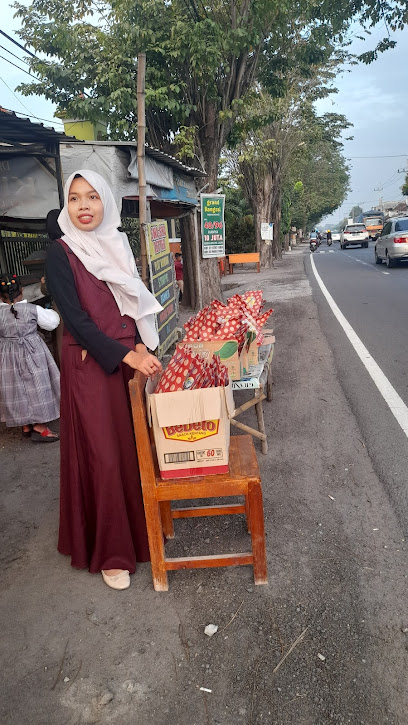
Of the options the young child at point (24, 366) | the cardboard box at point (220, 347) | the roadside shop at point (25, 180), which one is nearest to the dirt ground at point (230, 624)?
the cardboard box at point (220, 347)

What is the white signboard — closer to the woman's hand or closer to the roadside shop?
the roadside shop

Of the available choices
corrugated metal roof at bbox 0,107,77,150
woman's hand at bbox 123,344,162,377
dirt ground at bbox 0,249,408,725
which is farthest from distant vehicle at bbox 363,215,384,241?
woman's hand at bbox 123,344,162,377

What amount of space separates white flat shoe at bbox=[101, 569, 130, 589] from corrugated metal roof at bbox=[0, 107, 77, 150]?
13.9 feet

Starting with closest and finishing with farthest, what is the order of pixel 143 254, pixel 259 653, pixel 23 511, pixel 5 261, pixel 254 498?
pixel 259 653, pixel 254 498, pixel 23 511, pixel 143 254, pixel 5 261

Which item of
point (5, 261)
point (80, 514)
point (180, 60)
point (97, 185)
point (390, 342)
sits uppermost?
point (180, 60)

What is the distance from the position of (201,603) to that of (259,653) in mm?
423

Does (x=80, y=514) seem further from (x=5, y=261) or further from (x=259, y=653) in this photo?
(x=5, y=261)

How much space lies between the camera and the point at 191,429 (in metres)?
2.45

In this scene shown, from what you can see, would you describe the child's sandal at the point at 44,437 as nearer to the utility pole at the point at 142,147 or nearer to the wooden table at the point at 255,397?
the wooden table at the point at 255,397

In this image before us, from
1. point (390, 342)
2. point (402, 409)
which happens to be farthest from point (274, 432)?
point (390, 342)

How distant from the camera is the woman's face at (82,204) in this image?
2500 mm

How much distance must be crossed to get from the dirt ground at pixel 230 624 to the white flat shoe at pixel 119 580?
0.11 feet

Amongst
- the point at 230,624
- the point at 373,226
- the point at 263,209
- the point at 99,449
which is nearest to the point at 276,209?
the point at 263,209

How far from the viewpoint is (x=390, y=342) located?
785cm
